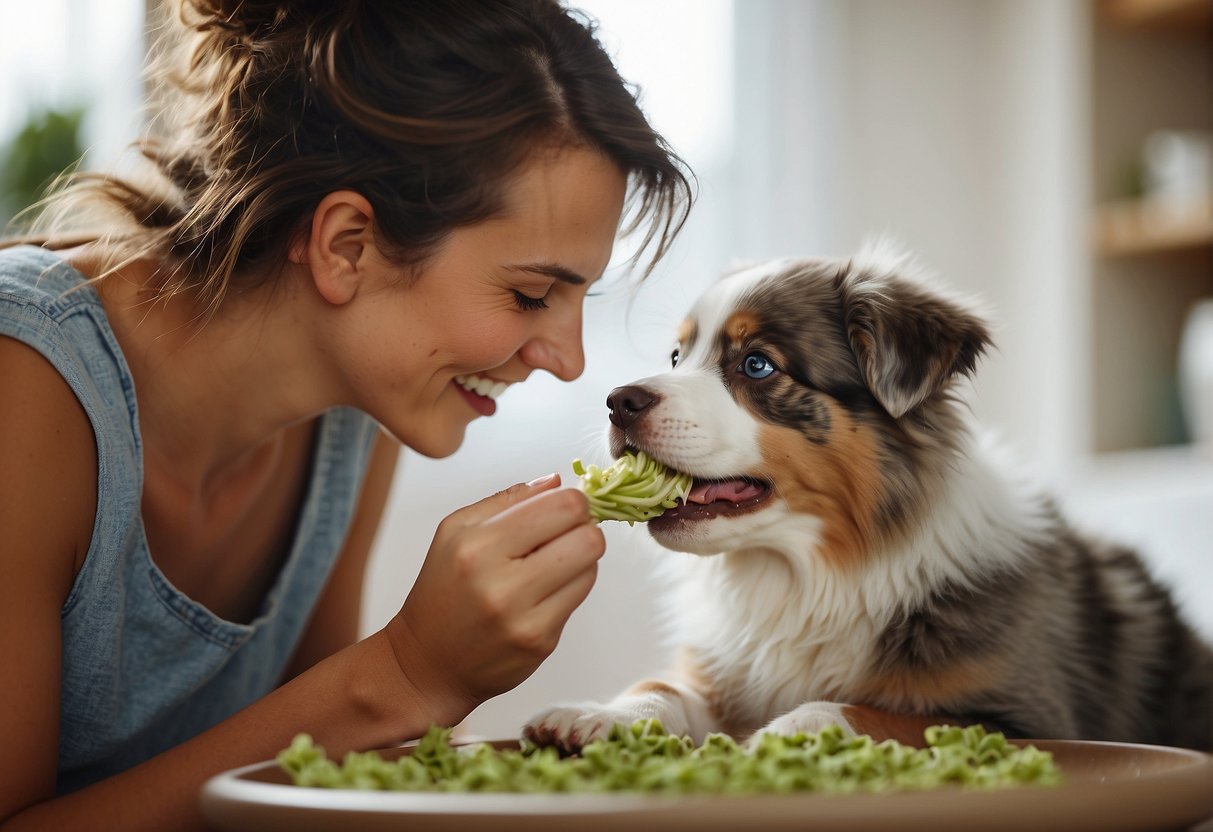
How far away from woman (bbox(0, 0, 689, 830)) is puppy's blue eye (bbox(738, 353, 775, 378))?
197 millimetres

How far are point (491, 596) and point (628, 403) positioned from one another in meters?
0.45

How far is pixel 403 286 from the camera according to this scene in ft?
4.53

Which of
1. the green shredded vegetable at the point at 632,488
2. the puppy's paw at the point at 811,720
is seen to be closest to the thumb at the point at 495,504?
the green shredded vegetable at the point at 632,488

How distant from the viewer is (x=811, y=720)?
4.13 ft

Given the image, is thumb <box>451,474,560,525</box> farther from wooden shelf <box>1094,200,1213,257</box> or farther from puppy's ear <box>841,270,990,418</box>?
wooden shelf <box>1094,200,1213,257</box>

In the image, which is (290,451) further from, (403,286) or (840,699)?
(840,699)

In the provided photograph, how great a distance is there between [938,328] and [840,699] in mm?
501

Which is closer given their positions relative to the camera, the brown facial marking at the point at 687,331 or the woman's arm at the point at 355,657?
the woman's arm at the point at 355,657

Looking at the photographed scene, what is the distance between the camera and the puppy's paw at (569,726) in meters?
1.20

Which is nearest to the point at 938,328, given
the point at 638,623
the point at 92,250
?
the point at 92,250

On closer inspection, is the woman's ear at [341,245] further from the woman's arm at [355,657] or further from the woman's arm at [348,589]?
the woman's arm at [348,589]

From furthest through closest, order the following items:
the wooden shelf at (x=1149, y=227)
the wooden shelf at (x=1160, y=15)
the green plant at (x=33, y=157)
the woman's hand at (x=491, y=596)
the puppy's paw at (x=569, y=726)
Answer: the wooden shelf at (x=1160, y=15)
the wooden shelf at (x=1149, y=227)
the green plant at (x=33, y=157)
the puppy's paw at (x=569, y=726)
the woman's hand at (x=491, y=596)

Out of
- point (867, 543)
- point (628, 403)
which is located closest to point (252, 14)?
point (628, 403)

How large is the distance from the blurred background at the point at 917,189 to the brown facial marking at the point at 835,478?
1716mm
